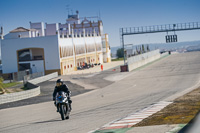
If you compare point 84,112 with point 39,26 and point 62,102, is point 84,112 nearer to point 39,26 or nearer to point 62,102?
point 62,102

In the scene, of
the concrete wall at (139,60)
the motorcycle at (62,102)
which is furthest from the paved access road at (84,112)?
the concrete wall at (139,60)

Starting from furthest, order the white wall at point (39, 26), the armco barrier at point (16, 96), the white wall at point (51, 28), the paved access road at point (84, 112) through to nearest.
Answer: the white wall at point (51, 28)
the white wall at point (39, 26)
the armco barrier at point (16, 96)
the paved access road at point (84, 112)

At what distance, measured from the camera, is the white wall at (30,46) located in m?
63.6

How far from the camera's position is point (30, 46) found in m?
63.5

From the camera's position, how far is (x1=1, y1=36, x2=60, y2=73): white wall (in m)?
63.6

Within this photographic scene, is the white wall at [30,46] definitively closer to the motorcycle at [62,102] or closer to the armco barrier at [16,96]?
the armco barrier at [16,96]

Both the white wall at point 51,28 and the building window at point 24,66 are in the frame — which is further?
the white wall at point 51,28

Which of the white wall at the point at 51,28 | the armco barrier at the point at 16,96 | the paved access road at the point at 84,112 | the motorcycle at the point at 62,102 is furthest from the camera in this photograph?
the white wall at the point at 51,28

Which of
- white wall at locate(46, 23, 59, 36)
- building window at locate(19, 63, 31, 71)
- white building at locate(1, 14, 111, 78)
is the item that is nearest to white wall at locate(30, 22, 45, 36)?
white wall at locate(46, 23, 59, 36)

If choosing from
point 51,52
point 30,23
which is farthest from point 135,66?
point 30,23

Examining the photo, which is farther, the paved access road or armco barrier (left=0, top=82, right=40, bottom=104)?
armco barrier (left=0, top=82, right=40, bottom=104)

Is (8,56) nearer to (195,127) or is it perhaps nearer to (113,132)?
(113,132)

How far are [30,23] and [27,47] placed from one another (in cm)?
2615

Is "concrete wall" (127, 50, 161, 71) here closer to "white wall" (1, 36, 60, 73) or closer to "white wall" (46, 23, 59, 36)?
"white wall" (1, 36, 60, 73)
